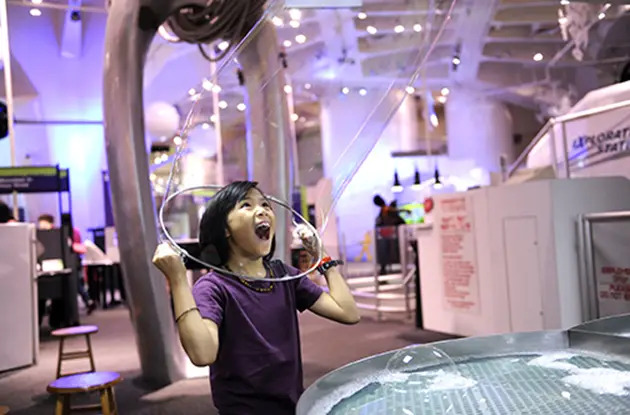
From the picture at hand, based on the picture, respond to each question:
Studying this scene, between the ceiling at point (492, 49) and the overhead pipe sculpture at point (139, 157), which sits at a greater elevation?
the ceiling at point (492, 49)

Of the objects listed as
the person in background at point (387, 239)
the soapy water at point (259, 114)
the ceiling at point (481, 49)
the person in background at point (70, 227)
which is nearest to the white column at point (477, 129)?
the ceiling at point (481, 49)

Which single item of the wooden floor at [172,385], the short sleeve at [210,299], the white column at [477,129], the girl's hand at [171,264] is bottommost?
the wooden floor at [172,385]

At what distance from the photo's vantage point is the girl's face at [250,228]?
1.50 meters

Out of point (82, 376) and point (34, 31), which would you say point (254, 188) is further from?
point (34, 31)

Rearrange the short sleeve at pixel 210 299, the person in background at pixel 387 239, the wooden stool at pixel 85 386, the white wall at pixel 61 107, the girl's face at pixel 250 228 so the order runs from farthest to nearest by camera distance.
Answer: the white wall at pixel 61 107
the person in background at pixel 387 239
the wooden stool at pixel 85 386
the girl's face at pixel 250 228
the short sleeve at pixel 210 299

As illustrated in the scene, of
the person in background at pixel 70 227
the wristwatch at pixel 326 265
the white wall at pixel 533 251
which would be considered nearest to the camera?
the wristwatch at pixel 326 265

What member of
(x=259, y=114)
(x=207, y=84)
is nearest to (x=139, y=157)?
(x=259, y=114)

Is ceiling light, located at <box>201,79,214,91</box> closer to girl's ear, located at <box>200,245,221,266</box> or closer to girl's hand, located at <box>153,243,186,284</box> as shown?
girl's ear, located at <box>200,245,221,266</box>

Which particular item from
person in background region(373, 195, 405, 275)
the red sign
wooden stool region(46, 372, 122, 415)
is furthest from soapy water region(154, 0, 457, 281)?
person in background region(373, 195, 405, 275)

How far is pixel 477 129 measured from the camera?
15.1 meters

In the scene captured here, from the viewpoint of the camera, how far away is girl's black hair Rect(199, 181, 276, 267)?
1528mm

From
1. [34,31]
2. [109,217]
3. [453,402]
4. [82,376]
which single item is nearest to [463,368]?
[453,402]

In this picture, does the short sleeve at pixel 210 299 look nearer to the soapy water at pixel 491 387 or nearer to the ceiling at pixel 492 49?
the soapy water at pixel 491 387

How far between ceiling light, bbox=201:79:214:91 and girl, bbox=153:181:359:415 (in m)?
0.42
